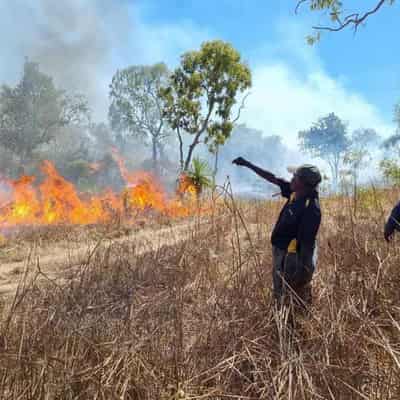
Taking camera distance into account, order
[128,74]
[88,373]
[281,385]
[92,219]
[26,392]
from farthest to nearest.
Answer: [128,74] < [92,219] < [88,373] < [26,392] < [281,385]

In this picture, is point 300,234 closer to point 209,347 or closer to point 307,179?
point 307,179

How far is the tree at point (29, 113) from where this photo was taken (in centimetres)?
2664

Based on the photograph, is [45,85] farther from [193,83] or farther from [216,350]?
[216,350]

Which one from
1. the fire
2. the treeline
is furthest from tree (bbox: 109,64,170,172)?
the fire

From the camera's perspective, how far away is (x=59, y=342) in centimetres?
192

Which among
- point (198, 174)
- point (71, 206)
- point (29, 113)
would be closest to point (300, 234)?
point (198, 174)

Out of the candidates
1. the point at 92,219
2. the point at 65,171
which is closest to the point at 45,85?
the point at 65,171

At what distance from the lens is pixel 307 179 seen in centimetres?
262

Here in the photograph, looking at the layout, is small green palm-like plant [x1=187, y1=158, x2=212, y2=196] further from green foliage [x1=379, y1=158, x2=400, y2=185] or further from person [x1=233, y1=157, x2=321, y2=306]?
person [x1=233, y1=157, x2=321, y2=306]

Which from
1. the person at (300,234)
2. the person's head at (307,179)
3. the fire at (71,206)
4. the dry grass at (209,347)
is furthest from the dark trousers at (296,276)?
the fire at (71,206)

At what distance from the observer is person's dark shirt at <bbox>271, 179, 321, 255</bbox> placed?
2.58 m

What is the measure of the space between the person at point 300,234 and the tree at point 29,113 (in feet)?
92.0

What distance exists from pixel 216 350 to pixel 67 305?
107cm

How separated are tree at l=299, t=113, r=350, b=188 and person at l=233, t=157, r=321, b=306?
4950 centimetres
